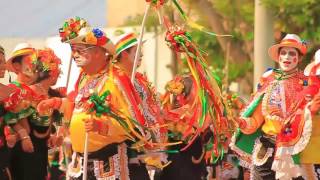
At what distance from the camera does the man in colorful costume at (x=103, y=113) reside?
8000 millimetres

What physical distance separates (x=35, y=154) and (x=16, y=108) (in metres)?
0.90

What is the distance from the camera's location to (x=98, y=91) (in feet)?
26.5

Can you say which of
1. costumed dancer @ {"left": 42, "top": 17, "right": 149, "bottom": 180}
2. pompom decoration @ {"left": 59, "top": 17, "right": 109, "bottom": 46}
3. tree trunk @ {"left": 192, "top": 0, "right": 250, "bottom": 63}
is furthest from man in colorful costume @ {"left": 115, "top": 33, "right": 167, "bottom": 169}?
tree trunk @ {"left": 192, "top": 0, "right": 250, "bottom": 63}

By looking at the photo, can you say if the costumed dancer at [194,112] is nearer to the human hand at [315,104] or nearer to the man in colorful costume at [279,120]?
→ the man in colorful costume at [279,120]

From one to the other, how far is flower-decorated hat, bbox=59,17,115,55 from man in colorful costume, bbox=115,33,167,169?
59 centimetres

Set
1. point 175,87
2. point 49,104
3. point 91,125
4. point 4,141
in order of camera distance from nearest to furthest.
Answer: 1. point 91,125
2. point 49,104
3. point 4,141
4. point 175,87

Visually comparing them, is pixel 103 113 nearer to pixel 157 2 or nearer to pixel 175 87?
pixel 157 2

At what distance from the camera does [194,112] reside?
9.38m

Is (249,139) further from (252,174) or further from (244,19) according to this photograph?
(244,19)

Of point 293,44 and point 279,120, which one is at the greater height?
point 293,44

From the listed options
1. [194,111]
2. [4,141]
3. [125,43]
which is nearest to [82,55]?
A: [4,141]

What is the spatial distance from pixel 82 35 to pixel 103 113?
77 centimetres

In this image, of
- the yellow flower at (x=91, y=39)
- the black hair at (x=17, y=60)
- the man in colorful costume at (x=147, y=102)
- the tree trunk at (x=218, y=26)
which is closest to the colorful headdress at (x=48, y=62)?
the black hair at (x=17, y=60)

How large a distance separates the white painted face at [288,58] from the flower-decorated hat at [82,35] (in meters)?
2.17
